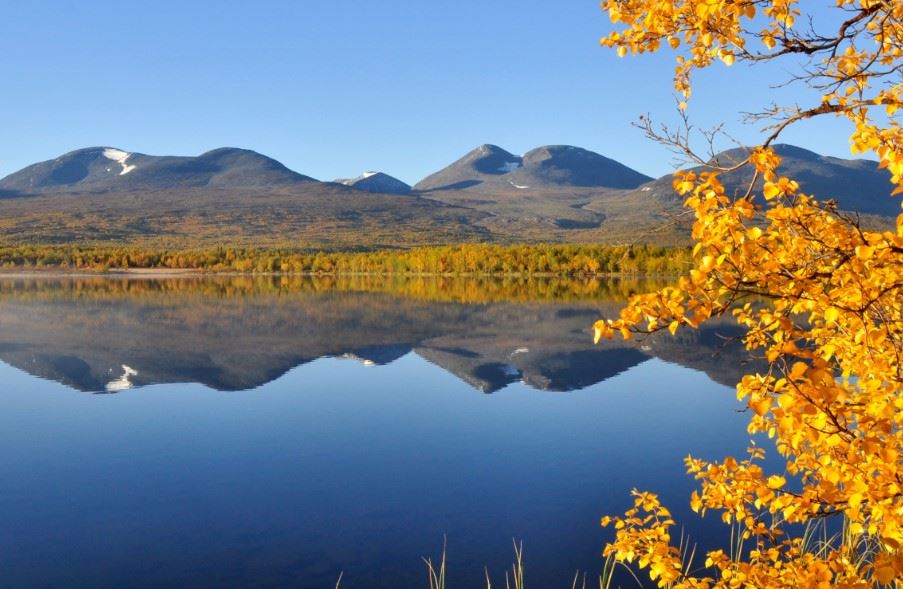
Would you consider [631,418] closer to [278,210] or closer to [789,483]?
[789,483]

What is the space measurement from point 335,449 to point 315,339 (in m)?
13.0

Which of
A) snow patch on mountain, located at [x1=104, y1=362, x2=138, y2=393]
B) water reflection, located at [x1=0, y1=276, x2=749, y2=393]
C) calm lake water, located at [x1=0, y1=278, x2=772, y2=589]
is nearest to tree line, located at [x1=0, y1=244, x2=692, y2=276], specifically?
water reflection, located at [x1=0, y1=276, x2=749, y2=393]

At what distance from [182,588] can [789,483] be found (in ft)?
22.2

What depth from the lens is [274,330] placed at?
83.3 ft

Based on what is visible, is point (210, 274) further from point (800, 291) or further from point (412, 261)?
point (800, 291)

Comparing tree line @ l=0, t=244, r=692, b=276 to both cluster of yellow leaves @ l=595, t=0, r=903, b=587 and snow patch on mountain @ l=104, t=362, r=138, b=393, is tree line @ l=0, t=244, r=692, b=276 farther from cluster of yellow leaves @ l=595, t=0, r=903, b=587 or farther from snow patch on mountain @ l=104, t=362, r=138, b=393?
cluster of yellow leaves @ l=595, t=0, r=903, b=587

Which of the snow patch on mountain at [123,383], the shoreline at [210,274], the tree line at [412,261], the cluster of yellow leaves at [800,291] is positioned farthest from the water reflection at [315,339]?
the tree line at [412,261]

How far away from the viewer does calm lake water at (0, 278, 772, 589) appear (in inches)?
276

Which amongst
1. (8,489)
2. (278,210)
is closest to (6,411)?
(8,489)

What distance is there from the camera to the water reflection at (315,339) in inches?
690

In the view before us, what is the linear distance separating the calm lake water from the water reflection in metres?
0.15

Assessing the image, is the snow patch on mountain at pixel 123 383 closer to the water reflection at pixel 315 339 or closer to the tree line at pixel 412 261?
the water reflection at pixel 315 339

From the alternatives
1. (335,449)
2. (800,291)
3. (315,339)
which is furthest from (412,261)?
(800,291)

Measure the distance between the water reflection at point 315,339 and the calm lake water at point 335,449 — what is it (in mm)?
150
